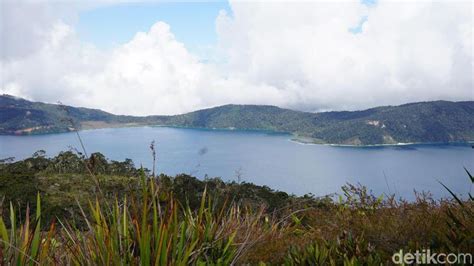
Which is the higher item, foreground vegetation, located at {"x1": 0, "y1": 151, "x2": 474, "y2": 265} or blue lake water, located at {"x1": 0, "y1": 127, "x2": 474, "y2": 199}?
foreground vegetation, located at {"x1": 0, "y1": 151, "x2": 474, "y2": 265}

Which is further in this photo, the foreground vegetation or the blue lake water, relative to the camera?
the blue lake water

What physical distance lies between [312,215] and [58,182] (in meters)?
28.4

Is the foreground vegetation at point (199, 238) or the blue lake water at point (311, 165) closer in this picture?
the foreground vegetation at point (199, 238)

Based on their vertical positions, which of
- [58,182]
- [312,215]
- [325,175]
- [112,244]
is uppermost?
[112,244]

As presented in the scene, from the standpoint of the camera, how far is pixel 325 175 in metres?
127

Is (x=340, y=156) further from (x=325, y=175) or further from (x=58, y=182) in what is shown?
(x=58, y=182)

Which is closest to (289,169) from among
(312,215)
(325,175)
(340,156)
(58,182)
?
(325,175)

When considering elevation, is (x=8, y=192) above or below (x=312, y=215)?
below

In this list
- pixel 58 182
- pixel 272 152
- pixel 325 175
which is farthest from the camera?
pixel 272 152

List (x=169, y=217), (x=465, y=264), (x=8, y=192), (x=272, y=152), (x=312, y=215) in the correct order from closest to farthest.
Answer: (x=465, y=264) < (x=169, y=217) < (x=312, y=215) < (x=8, y=192) < (x=272, y=152)

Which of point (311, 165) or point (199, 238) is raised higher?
point (199, 238)

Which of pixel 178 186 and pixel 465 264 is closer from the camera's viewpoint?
pixel 465 264

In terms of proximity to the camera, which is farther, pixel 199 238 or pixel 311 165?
pixel 311 165

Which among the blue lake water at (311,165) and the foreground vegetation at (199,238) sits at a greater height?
the foreground vegetation at (199,238)
